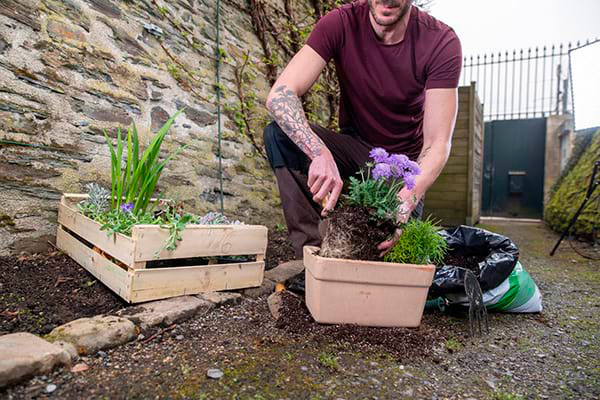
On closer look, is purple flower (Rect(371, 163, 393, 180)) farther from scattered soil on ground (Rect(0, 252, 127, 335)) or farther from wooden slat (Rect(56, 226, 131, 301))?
scattered soil on ground (Rect(0, 252, 127, 335))

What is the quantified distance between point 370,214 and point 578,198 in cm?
450

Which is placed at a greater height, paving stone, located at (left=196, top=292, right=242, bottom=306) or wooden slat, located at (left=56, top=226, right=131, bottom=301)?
wooden slat, located at (left=56, top=226, right=131, bottom=301)

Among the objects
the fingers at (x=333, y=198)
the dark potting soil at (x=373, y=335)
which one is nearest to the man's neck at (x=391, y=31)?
the fingers at (x=333, y=198)

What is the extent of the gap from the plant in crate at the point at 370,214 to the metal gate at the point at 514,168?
27.1ft

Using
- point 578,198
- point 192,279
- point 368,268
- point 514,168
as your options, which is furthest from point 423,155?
point 514,168

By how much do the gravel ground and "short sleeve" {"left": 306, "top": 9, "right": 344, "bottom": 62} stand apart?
1294 mm

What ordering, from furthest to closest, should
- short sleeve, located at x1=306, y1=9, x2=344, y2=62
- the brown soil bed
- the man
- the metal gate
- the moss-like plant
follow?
the metal gate, short sleeve, located at x1=306, y1=9, x2=344, y2=62, the man, the moss-like plant, the brown soil bed

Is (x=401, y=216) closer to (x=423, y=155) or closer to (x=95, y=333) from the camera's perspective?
(x=423, y=155)

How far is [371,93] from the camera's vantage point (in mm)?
1944

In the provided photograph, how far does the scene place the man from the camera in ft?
5.71

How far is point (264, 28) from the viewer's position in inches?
129

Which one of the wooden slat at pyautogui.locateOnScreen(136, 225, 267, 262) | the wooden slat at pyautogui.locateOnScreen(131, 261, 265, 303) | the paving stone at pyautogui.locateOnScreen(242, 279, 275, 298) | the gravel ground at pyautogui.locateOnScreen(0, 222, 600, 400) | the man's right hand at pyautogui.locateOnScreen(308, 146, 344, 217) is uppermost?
the man's right hand at pyautogui.locateOnScreen(308, 146, 344, 217)

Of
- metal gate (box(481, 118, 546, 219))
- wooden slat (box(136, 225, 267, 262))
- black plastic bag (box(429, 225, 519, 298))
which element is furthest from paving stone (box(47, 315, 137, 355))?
metal gate (box(481, 118, 546, 219))

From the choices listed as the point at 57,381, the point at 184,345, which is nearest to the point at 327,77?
the point at 184,345
